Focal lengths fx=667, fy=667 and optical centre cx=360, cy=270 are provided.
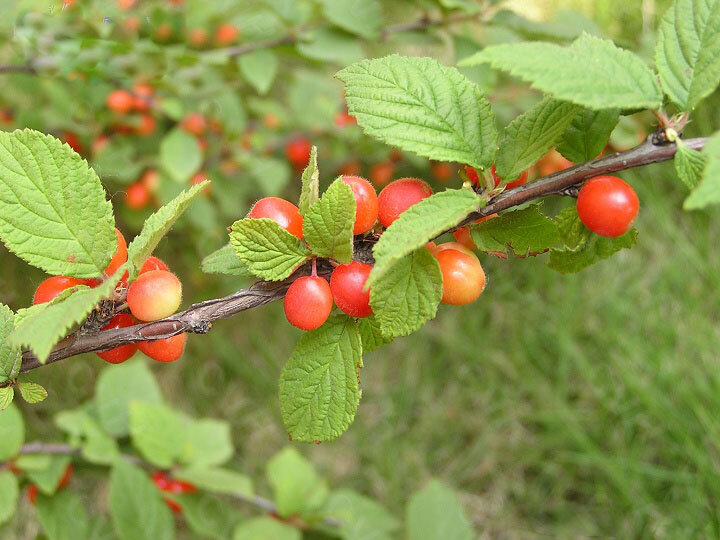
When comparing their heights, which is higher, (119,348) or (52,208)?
(52,208)

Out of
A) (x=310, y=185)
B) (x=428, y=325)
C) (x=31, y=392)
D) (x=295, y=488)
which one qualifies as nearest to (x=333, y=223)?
(x=310, y=185)

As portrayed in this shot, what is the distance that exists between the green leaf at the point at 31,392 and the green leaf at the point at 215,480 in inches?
32.9

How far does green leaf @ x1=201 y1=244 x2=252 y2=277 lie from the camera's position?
0.92 m

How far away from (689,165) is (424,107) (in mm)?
326

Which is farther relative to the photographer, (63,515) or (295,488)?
(295,488)

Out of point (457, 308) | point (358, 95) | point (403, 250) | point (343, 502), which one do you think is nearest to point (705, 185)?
point (403, 250)

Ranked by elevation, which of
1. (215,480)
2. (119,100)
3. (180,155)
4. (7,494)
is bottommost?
(215,480)

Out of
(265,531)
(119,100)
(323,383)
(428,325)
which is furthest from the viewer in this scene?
(428,325)

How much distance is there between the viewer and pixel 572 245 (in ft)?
3.22

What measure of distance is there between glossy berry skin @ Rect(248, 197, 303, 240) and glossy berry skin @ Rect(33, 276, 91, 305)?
248mm

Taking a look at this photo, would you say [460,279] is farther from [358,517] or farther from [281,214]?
[358,517]

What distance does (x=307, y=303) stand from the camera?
82 cm

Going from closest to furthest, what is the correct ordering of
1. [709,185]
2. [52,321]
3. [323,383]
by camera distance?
[709,185] → [52,321] → [323,383]

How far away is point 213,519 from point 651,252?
2033 mm
